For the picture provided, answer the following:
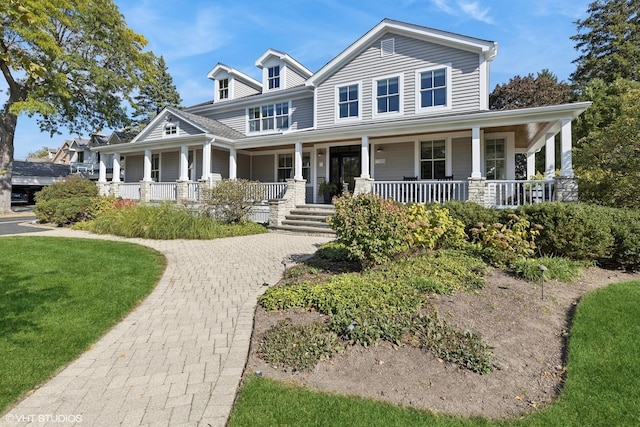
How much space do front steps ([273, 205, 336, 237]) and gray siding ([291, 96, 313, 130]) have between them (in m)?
5.55

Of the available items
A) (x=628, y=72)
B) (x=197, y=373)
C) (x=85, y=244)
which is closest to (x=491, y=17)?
(x=197, y=373)

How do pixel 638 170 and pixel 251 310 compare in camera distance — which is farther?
pixel 638 170

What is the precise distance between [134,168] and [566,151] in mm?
23038

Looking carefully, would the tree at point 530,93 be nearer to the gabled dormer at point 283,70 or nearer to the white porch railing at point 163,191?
the gabled dormer at point 283,70

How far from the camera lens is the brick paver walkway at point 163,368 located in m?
2.53

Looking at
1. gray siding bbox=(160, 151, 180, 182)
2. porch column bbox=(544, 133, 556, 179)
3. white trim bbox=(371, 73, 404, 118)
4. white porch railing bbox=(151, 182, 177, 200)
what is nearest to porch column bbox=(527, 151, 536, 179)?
porch column bbox=(544, 133, 556, 179)

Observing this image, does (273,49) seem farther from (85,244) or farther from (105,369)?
(105,369)

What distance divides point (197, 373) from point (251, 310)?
5.18 feet

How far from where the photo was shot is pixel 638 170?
31.6 feet

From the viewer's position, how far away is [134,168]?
22.3m

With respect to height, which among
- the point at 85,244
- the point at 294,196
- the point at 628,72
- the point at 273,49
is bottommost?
the point at 85,244

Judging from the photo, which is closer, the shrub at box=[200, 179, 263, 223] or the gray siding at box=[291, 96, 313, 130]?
the shrub at box=[200, 179, 263, 223]

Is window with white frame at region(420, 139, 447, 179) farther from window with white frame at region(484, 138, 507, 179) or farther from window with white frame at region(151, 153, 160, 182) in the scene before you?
window with white frame at region(151, 153, 160, 182)

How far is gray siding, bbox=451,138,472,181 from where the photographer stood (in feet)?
44.9
